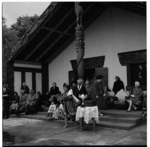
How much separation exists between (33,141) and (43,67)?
8403 mm

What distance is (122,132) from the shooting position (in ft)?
19.6

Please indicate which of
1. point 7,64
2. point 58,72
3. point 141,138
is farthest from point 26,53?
point 141,138

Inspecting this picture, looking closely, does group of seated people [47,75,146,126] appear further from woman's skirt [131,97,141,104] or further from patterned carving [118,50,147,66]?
patterned carving [118,50,147,66]

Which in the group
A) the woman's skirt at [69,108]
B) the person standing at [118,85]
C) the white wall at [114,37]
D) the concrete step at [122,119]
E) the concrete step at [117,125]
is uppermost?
the white wall at [114,37]

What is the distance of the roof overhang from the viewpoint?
9.79 metres

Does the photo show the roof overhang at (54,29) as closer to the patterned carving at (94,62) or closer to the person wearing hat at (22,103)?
the patterned carving at (94,62)

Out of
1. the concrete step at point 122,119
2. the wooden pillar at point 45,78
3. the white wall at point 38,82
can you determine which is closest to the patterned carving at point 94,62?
the wooden pillar at point 45,78

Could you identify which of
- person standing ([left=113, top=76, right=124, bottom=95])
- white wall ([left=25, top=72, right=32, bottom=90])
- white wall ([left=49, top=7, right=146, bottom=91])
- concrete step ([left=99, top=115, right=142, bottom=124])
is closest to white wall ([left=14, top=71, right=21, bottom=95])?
white wall ([left=25, top=72, right=32, bottom=90])

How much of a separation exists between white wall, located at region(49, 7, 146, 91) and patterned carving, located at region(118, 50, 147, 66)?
20 cm

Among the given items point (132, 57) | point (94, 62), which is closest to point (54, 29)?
point (94, 62)

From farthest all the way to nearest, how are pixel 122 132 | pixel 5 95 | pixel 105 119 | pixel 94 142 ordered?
pixel 5 95, pixel 105 119, pixel 122 132, pixel 94 142

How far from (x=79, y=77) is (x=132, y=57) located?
3860mm

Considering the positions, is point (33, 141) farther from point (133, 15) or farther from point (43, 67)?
point (43, 67)

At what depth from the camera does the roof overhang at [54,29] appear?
32.1 feet
